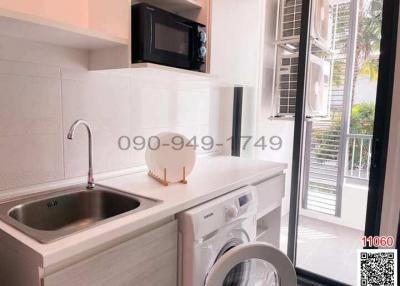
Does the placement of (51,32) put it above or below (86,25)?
below

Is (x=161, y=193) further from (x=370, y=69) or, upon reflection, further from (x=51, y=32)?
(x=370, y=69)

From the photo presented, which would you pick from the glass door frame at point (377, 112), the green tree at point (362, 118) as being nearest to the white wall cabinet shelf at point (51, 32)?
the glass door frame at point (377, 112)

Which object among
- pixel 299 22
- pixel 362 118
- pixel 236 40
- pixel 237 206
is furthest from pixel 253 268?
pixel 299 22

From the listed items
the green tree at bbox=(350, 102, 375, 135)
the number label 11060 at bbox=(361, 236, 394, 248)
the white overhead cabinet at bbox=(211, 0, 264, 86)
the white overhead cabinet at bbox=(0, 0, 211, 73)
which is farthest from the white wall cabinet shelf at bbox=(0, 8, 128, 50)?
the number label 11060 at bbox=(361, 236, 394, 248)

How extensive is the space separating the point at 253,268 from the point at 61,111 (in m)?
1.20

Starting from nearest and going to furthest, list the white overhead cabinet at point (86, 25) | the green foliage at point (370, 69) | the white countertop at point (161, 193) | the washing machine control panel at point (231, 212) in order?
1. the white countertop at point (161, 193)
2. the white overhead cabinet at point (86, 25)
3. the washing machine control panel at point (231, 212)
4. the green foliage at point (370, 69)

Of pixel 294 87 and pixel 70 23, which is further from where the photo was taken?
pixel 294 87

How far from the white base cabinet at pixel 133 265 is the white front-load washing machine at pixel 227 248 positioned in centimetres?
6

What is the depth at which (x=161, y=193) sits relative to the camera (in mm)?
1285

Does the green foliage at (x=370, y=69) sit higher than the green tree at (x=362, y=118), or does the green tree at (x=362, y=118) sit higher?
the green foliage at (x=370, y=69)

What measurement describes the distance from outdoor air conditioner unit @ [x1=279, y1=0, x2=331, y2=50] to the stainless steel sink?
1.83 metres

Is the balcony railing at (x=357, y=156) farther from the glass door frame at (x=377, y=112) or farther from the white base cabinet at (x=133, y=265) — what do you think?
the white base cabinet at (x=133, y=265)

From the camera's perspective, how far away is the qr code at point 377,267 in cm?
177

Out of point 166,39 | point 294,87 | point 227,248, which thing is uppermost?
point 166,39
